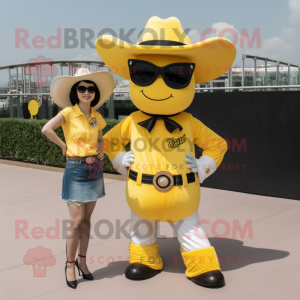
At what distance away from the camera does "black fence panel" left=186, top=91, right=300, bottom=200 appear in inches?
262

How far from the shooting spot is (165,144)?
3840 millimetres

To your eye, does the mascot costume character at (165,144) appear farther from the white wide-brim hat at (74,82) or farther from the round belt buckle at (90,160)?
the round belt buckle at (90,160)

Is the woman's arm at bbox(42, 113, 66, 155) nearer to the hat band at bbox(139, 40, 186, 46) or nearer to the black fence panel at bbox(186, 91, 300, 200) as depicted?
the hat band at bbox(139, 40, 186, 46)

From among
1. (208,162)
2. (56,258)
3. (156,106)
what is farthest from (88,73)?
(56,258)

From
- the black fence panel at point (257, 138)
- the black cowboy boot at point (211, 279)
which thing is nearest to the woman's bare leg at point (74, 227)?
the black cowboy boot at point (211, 279)

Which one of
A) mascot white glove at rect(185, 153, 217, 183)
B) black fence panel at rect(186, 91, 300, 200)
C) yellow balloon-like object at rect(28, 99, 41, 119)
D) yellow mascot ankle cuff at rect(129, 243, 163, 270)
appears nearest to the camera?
mascot white glove at rect(185, 153, 217, 183)

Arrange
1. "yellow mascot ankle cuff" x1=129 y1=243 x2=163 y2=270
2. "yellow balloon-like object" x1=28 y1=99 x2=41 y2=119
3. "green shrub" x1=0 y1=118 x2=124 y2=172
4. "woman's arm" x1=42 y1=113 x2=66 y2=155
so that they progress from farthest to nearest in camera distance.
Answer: "yellow balloon-like object" x1=28 y1=99 x2=41 y2=119 → "green shrub" x1=0 y1=118 x2=124 y2=172 → "yellow mascot ankle cuff" x1=129 y1=243 x2=163 y2=270 → "woman's arm" x1=42 y1=113 x2=66 y2=155

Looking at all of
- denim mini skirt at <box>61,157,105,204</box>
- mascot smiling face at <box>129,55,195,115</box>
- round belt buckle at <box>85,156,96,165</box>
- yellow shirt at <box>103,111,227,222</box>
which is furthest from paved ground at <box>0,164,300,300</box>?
mascot smiling face at <box>129,55,195,115</box>

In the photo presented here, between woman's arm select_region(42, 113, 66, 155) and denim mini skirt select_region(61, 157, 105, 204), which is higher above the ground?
woman's arm select_region(42, 113, 66, 155)

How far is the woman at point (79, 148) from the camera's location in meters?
3.67

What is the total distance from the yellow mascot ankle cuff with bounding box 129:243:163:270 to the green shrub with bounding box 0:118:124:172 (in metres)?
6.26

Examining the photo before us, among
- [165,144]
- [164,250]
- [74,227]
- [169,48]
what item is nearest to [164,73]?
[169,48]

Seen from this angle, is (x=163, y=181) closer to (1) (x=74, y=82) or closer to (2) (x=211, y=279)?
(2) (x=211, y=279)

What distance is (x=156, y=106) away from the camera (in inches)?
149
